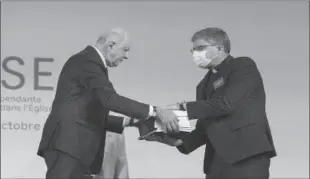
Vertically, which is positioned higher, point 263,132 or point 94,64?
point 94,64

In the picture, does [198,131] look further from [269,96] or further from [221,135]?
[269,96]

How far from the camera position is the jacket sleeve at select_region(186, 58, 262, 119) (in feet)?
9.97

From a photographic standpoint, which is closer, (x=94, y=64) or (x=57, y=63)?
(x=94, y=64)

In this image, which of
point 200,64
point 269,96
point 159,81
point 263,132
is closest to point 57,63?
point 159,81

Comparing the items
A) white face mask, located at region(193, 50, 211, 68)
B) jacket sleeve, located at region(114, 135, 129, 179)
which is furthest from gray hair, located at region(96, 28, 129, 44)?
jacket sleeve, located at region(114, 135, 129, 179)

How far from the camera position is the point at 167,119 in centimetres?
318

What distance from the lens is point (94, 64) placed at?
9.99ft

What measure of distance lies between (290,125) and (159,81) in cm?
136

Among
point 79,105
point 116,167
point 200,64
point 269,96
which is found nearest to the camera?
point 79,105

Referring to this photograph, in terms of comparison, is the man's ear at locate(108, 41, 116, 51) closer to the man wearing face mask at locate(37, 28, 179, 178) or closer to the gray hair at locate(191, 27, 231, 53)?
the man wearing face mask at locate(37, 28, 179, 178)

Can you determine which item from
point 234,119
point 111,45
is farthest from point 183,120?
point 111,45

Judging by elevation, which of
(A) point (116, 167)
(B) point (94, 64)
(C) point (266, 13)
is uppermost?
(C) point (266, 13)

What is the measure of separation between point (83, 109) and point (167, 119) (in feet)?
1.52

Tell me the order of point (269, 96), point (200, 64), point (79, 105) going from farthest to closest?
point (269, 96) → point (200, 64) → point (79, 105)
